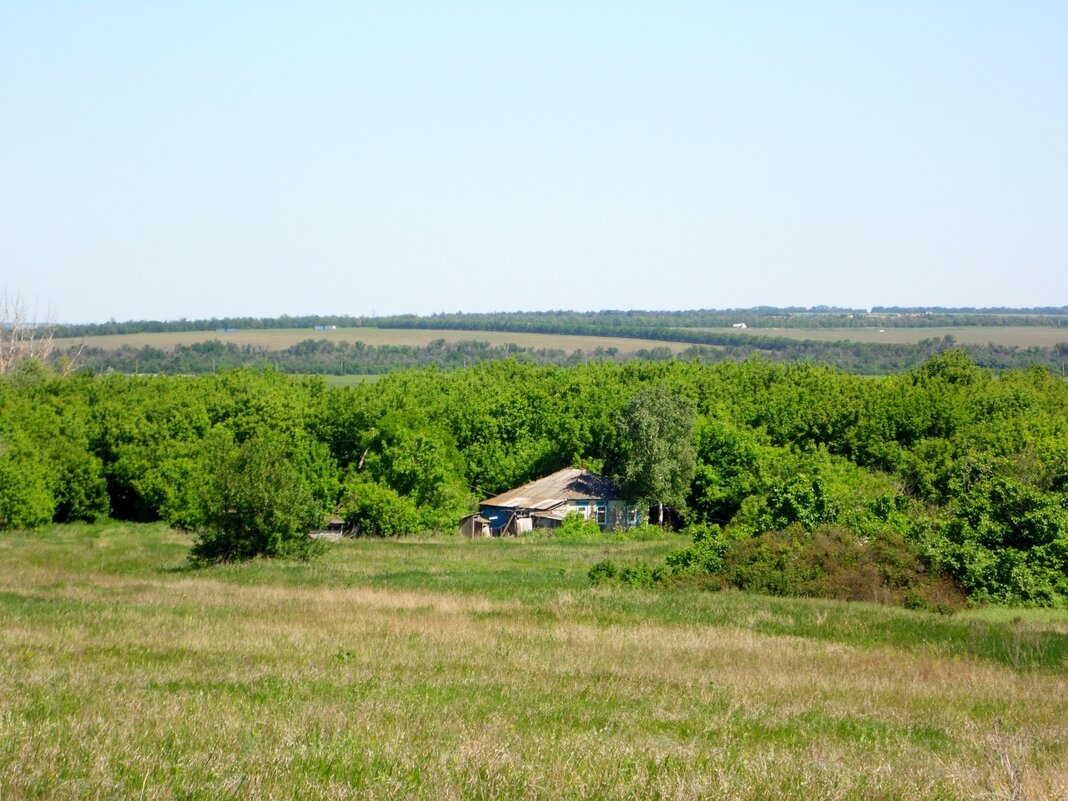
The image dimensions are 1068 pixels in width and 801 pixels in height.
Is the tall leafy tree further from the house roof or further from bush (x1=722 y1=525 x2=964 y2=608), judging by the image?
bush (x1=722 y1=525 x2=964 y2=608)

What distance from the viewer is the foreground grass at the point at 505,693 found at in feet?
28.1

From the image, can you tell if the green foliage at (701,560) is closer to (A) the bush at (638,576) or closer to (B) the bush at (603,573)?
(A) the bush at (638,576)

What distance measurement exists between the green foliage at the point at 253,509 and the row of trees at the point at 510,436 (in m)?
10.4

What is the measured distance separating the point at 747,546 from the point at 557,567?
11950 mm

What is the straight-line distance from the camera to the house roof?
71.1m

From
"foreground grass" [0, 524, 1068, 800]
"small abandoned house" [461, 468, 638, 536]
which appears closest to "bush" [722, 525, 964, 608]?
"foreground grass" [0, 524, 1068, 800]

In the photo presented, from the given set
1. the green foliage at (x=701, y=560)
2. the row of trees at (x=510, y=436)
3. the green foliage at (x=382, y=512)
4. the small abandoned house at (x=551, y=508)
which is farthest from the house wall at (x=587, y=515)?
the green foliage at (x=701, y=560)

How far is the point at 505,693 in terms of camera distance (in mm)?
15242

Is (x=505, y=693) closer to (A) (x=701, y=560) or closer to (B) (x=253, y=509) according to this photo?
(A) (x=701, y=560)

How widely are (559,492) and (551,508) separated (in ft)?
9.71

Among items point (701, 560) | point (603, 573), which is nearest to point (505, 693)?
point (701, 560)

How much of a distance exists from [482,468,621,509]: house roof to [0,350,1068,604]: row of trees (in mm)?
1579

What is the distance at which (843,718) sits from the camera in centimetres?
1477

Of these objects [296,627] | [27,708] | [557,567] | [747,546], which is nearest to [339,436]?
[557,567]
